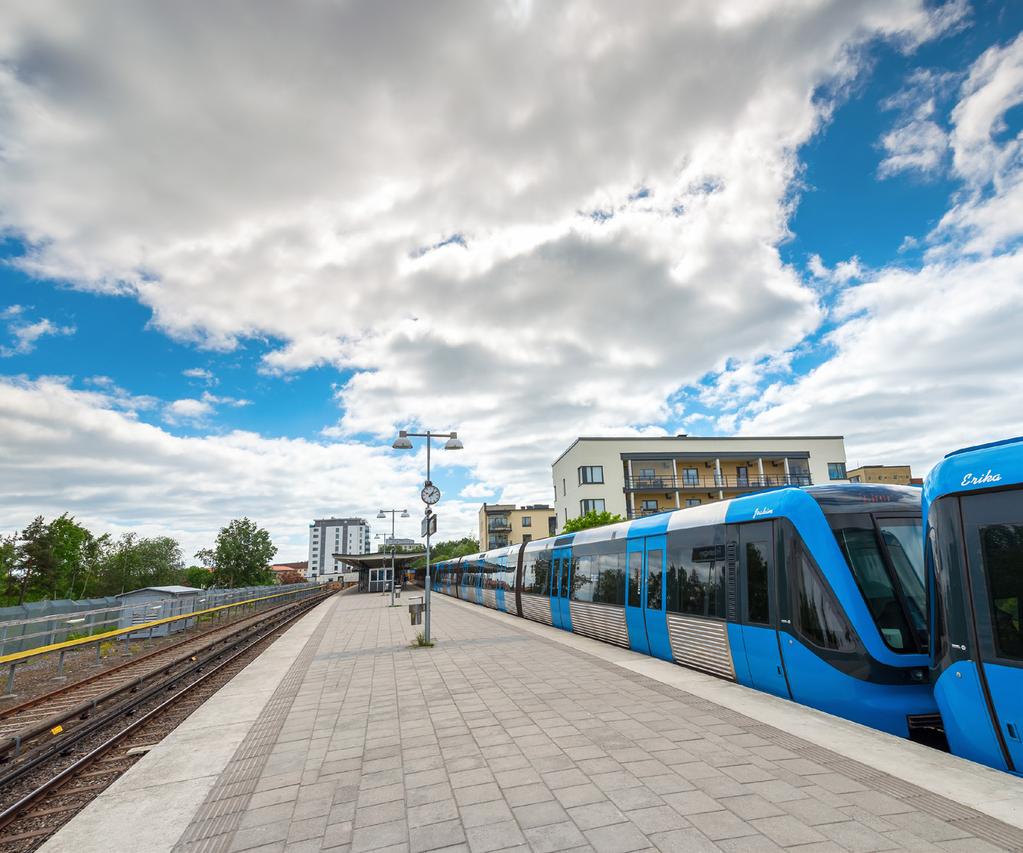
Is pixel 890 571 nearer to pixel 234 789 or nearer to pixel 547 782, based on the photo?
pixel 547 782

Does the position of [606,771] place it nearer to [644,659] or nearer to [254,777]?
[254,777]

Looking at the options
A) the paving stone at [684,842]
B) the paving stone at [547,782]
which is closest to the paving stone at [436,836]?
the paving stone at [547,782]

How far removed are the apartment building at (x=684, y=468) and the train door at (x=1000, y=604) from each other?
1661 inches

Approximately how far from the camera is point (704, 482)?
1903 inches

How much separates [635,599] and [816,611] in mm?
5120

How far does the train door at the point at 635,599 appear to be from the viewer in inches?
438

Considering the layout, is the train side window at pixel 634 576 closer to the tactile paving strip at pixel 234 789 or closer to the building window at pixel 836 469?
the tactile paving strip at pixel 234 789

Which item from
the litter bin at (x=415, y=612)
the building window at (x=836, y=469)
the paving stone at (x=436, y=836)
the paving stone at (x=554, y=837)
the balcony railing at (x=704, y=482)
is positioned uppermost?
the building window at (x=836, y=469)

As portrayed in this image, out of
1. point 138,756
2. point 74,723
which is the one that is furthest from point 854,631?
point 74,723

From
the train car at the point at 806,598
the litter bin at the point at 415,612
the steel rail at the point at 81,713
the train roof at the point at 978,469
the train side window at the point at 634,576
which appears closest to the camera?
the train roof at the point at 978,469

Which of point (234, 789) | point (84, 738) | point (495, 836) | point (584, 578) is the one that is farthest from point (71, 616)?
point (495, 836)

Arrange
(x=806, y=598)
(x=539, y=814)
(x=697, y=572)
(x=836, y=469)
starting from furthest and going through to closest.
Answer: (x=836, y=469), (x=697, y=572), (x=806, y=598), (x=539, y=814)

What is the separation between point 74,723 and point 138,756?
2.84 m

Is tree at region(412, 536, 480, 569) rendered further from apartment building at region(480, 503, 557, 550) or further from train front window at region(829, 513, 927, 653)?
train front window at region(829, 513, 927, 653)
